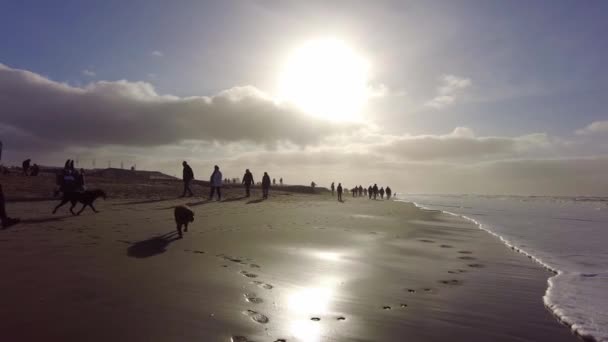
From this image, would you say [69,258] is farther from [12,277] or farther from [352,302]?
[352,302]

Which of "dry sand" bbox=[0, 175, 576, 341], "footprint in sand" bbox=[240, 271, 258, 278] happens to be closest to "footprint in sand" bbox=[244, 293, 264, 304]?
"dry sand" bbox=[0, 175, 576, 341]

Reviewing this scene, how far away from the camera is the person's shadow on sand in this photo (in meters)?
6.65

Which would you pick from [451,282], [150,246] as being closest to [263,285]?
Answer: [451,282]

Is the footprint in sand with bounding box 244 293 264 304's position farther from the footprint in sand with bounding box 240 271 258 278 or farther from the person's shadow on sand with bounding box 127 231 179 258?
the person's shadow on sand with bounding box 127 231 179 258

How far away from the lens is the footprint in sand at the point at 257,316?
3.73m

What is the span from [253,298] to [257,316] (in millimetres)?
639

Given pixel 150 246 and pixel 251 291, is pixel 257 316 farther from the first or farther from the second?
pixel 150 246

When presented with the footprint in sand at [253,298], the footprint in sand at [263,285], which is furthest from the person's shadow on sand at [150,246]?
the footprint in sand at [253,298]

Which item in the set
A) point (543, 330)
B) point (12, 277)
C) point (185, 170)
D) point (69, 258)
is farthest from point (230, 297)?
point (185, 170)

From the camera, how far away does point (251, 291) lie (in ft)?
15.6

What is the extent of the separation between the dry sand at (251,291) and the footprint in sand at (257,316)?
0.02m

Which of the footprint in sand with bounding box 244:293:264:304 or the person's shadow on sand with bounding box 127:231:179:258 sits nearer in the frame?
the footprint in sand with bounding box 244:293:264:304

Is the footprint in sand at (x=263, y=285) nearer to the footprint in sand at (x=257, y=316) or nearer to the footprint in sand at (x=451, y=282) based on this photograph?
the footprint in sand at (x=257, y=316)

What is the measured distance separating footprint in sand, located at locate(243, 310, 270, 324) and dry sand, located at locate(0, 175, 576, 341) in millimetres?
22
